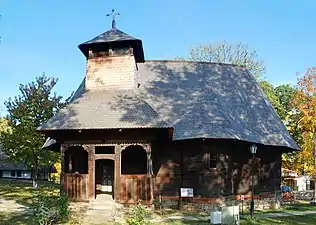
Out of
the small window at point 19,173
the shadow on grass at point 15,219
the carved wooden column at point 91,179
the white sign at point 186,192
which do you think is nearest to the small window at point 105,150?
the carved wooden column at point 91,179

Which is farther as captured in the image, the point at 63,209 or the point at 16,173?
the point at 16,173

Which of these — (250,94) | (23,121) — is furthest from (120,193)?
(23,121)

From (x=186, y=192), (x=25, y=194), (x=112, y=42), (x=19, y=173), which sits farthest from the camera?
(x=19, y=173)

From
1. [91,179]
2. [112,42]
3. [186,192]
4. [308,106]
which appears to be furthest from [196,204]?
[308,106]

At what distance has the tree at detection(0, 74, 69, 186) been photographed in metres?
29.9

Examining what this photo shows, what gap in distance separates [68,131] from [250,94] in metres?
12.2

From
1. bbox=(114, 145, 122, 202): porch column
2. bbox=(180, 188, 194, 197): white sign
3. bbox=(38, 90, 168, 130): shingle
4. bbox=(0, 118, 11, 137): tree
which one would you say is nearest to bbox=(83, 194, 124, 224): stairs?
bbox=(114, 145, 122, 202): porch column

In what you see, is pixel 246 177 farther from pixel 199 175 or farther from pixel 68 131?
pixel 68 131

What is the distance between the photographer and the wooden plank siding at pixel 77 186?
676 inches

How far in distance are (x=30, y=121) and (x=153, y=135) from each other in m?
16.8

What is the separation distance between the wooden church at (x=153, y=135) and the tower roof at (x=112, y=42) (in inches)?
2.1

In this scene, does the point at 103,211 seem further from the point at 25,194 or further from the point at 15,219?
the point at 25,194

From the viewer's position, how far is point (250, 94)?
918 inches

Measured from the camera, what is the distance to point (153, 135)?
56.4 ft
